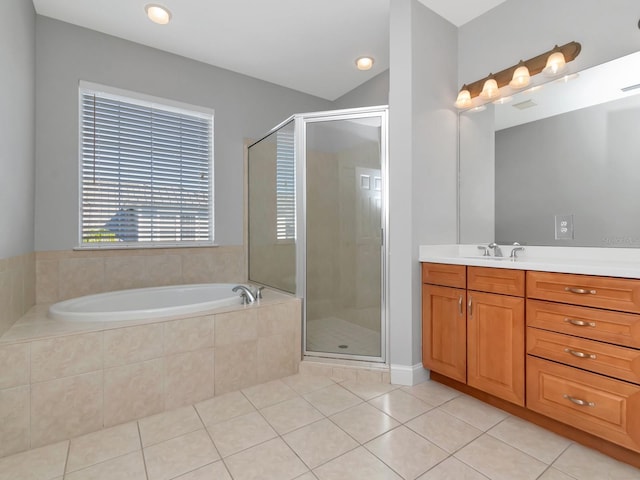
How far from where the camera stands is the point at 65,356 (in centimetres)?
150

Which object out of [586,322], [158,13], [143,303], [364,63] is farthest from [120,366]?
[364,63]

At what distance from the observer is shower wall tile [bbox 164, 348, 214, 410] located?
1.76 m

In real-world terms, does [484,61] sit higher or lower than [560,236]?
higher

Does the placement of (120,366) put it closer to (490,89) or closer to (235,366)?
(235,366)

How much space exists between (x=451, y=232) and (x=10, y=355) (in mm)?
2607

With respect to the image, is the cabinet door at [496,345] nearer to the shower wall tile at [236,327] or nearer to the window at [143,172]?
the shower wall tile at [236,327]

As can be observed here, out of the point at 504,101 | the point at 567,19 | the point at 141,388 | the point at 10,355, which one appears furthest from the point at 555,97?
the point at 10,355

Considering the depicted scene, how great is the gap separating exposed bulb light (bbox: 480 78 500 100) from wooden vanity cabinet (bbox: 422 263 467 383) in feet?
4.11

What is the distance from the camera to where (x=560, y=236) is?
1869mm

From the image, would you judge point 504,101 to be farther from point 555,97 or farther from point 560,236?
point 560,236

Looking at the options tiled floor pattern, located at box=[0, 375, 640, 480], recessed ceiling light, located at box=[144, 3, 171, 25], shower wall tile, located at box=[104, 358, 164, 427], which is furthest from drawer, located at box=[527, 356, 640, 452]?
recessed ceiling light, located at box=[144, 3, 171, 25]

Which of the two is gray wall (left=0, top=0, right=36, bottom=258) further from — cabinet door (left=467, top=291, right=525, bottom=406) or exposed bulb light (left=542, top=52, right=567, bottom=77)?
exposed bulb light (left=542, top=52, right=567, bottom=77)

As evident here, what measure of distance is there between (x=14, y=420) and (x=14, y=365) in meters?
0.25

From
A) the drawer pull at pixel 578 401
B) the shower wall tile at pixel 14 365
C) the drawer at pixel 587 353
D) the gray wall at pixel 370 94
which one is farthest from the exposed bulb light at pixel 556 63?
the shower wall tile at pixel 14 365
